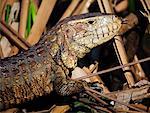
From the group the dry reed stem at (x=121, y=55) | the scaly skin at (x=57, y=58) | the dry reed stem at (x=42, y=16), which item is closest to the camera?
the scaly skin at (x=57, y=58)

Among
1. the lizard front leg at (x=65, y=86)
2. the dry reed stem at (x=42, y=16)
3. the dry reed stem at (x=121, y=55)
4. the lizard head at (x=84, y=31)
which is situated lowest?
the lizard front leg at (x=65, y=86)

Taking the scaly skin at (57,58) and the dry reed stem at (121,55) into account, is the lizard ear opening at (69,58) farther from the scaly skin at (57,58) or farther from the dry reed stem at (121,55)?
the dry reed stem at (121,55)

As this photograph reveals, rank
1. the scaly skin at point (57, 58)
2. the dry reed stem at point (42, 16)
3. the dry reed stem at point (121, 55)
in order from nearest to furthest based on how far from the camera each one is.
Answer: the scaly skin at point (57, 58), the dry reed stem at point (121, 55), the dry reed stem at point (42, 16)

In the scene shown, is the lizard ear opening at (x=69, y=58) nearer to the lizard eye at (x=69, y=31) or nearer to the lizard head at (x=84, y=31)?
the lizard head at (x=84, y=31)

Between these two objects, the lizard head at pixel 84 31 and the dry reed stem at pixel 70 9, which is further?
the dry reed stem at pixel 70 9

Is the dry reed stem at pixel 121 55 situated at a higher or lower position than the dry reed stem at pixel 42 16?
lower

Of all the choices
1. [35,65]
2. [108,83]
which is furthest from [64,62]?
[108,83]

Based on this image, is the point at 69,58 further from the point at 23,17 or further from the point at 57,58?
the point at 23,17

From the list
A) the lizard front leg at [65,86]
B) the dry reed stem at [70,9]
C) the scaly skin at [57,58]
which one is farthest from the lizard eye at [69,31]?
the dry reed stem at [70,9]
